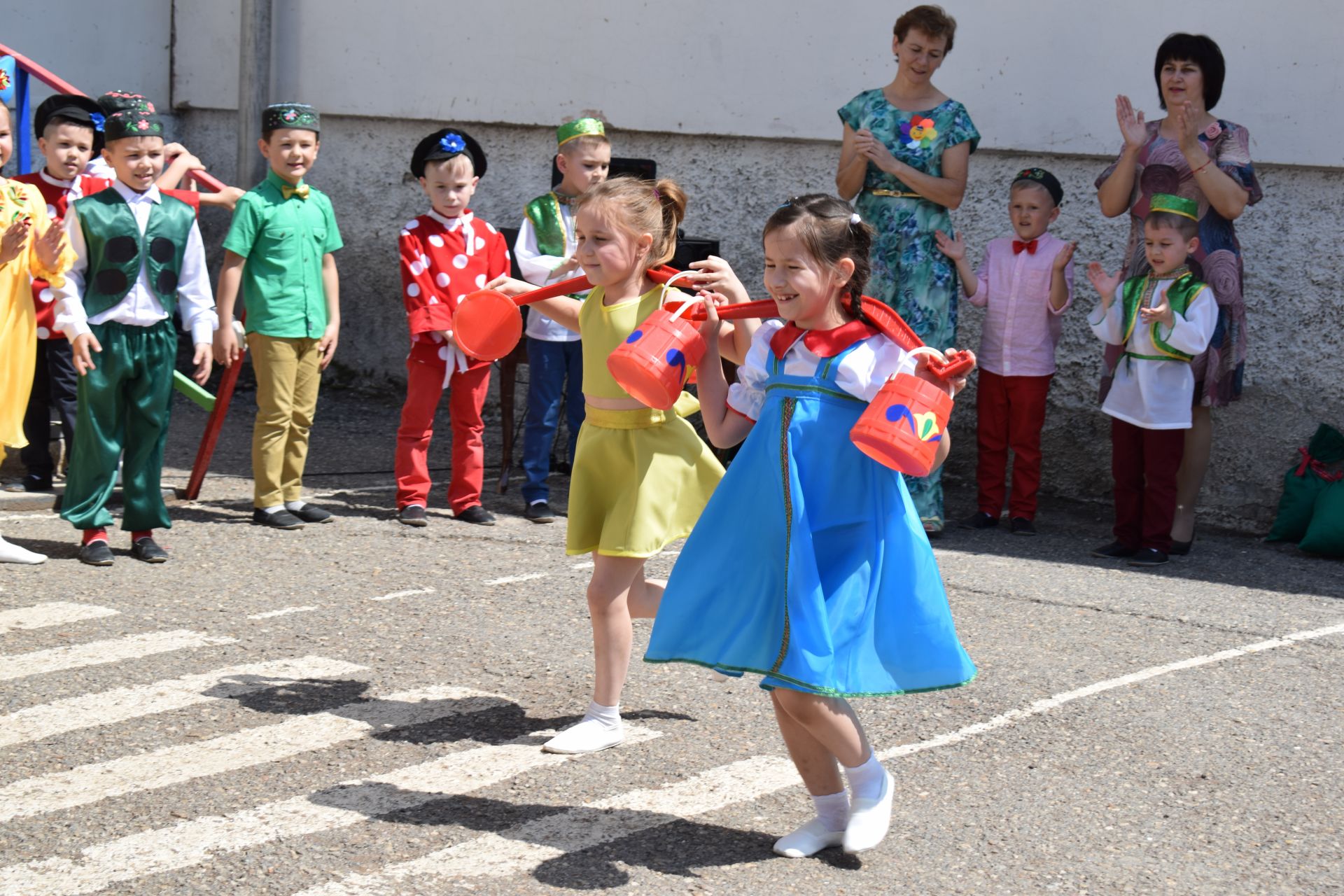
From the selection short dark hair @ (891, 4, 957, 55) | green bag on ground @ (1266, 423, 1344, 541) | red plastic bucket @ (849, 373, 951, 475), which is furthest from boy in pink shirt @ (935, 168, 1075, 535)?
Result: red plastic bucket @ (849, 373, 951, 475)

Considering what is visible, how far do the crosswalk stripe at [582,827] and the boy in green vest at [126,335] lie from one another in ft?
10.2

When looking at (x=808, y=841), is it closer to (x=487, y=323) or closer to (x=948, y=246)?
(x=487, y=323)

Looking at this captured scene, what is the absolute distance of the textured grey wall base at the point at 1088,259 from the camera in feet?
24.8

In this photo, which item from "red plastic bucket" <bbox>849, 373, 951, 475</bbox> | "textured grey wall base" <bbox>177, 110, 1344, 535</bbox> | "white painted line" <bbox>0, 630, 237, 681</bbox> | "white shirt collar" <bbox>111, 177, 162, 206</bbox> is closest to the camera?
"red plastic bucket" <bbox>849, 373, 951, 475</bbox>

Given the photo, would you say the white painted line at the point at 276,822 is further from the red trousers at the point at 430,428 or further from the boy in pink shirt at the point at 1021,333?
the boy in pink shirt at the point at 1021,333

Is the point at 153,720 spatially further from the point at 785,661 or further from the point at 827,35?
the point at 827,35

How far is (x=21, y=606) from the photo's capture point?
5.50 meters

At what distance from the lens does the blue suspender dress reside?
340 centimetres

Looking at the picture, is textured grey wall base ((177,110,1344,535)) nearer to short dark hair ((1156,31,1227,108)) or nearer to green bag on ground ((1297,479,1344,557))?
green bag on ground ((1297,479,1344,557))

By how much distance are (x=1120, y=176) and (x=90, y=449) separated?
4.48 metres

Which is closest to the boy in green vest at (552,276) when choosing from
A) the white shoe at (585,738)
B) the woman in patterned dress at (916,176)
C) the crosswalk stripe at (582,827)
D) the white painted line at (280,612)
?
the woman in patterned dress at (916,176)

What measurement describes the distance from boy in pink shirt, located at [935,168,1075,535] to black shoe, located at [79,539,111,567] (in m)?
3.79

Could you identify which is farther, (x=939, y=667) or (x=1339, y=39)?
(x=1339, y=39)

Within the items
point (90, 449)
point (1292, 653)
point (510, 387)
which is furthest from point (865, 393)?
point (510, 387)
